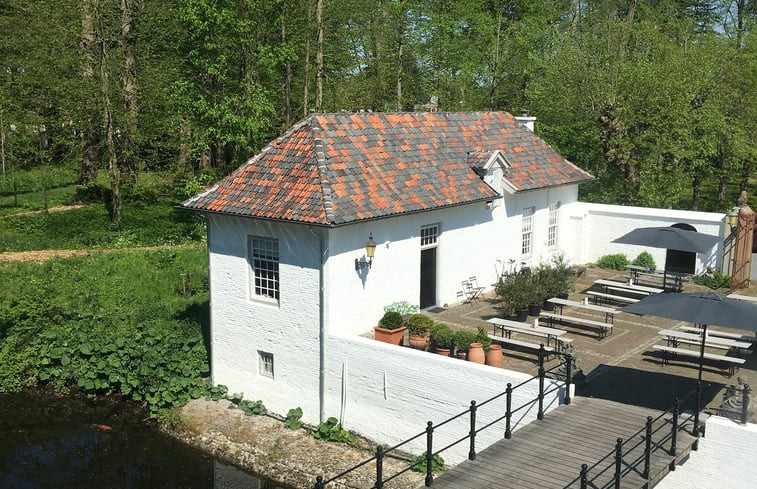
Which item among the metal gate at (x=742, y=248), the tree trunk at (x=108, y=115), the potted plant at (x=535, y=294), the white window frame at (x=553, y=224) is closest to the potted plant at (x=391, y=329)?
the potted plant at (x=535, y=294)

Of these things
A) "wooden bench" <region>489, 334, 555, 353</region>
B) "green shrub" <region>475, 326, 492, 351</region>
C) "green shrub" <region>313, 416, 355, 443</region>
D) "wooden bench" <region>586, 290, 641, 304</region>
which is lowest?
"green shrub" <region>313, 416, 355, 443</region>

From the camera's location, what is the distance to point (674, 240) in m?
22.8

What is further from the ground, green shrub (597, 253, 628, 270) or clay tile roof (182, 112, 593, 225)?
clay tile roof (182, 112, 593, 225)

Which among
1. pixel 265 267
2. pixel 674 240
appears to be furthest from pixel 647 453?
pixel 674 240

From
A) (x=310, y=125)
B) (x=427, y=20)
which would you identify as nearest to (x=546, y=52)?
Result: (x=427, y=20)

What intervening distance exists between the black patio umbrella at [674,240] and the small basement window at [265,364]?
11258 mm

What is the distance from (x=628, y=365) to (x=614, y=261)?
10141 mm

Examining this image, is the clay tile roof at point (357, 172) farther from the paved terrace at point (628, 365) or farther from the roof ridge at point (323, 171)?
the paved terrace at point (628, 365)

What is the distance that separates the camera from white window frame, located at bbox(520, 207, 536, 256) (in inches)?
1001

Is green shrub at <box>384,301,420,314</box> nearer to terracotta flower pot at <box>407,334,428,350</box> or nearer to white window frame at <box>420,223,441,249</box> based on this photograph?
terracotta flower pot at <box>407,334,428,350</box>

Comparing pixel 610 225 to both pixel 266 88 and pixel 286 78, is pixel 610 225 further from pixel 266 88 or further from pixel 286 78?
pixel 286 78

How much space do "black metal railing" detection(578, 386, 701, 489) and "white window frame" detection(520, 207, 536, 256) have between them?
12173mm

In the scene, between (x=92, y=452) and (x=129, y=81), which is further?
(x=129, y=81)

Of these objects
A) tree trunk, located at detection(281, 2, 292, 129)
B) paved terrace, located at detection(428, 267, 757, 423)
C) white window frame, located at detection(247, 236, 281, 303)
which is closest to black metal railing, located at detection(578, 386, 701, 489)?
paved terrace, located at detection(428, 267, 757, 423)
